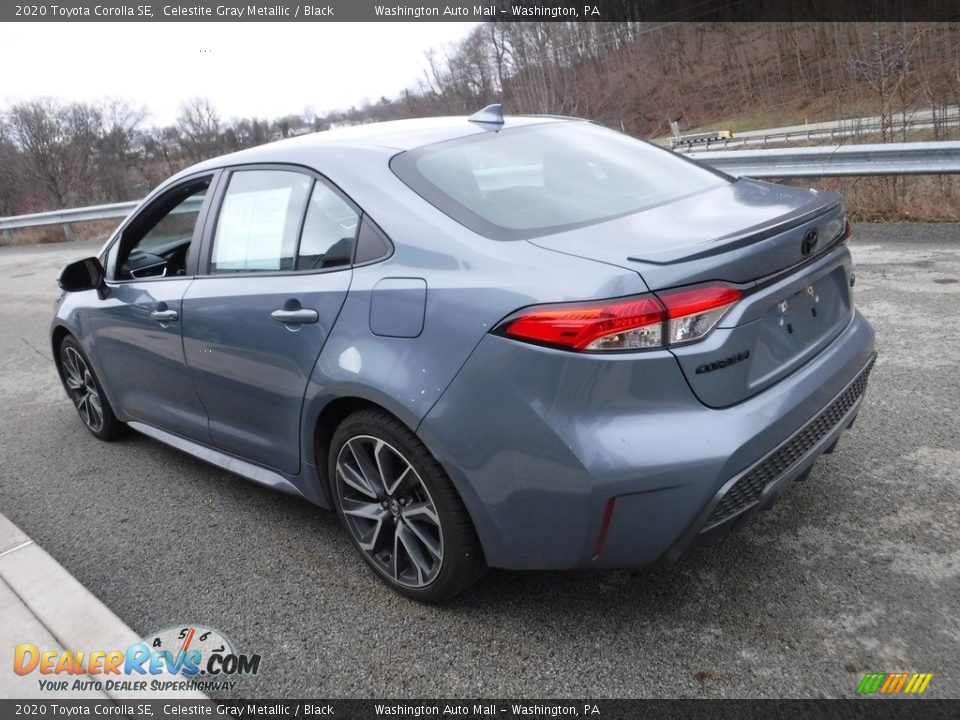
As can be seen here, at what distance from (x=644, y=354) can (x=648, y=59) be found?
5911cm

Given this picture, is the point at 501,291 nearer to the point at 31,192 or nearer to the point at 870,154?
the point at 870,154

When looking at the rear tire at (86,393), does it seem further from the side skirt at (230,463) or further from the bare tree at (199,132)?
the bare tree at (199,132)

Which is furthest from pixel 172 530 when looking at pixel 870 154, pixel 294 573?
pixel 870 154

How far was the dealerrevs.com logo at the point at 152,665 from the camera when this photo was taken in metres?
2.37

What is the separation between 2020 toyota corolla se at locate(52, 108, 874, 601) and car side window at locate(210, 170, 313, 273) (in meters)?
0.01

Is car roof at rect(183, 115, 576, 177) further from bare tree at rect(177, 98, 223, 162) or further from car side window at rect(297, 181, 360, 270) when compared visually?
bare tree at rect(177, 98, 223, 162)

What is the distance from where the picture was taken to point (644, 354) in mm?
2158

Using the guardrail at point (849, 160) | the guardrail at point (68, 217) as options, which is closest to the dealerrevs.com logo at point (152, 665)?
the guardrail at point (849, 160)

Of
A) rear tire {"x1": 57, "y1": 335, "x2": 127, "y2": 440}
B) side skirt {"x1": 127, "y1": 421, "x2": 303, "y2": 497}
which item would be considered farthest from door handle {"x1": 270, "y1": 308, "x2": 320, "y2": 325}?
rear tire {"x1": 57, "y1": 335, "x2": 127, "y2": 440}

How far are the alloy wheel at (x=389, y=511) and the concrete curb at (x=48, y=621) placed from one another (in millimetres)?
793

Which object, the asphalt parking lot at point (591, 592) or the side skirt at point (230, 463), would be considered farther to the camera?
the side skirt at point (230, 463)

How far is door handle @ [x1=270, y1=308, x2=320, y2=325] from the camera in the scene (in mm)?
2822

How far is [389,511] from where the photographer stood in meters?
2.79

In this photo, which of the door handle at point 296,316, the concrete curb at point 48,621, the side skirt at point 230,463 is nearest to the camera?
the concrete curb at point 48,621
